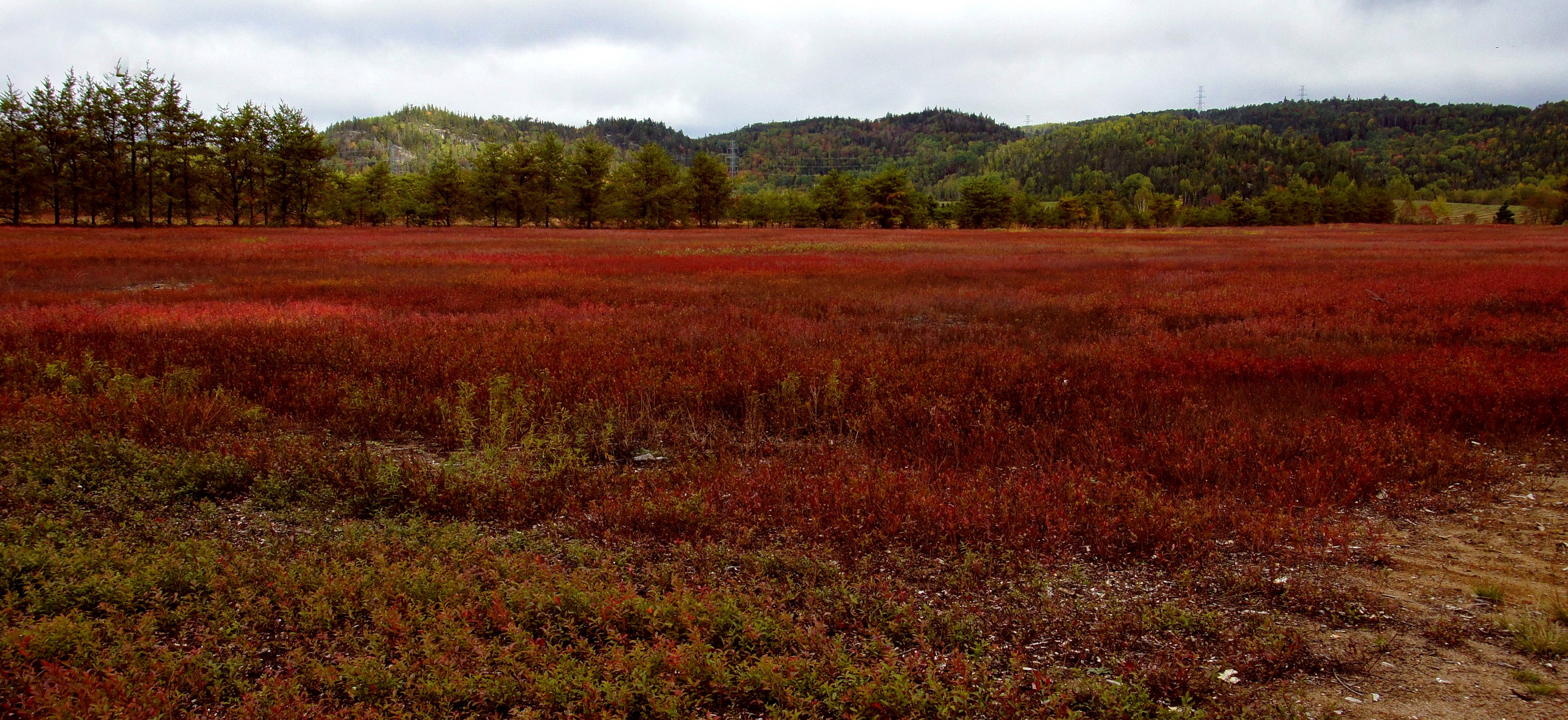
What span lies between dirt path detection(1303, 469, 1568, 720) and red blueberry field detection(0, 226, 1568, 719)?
8 cm

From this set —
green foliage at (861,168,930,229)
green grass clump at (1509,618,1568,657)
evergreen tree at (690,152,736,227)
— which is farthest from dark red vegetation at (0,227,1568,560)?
green foliage at (861,168,930,229)

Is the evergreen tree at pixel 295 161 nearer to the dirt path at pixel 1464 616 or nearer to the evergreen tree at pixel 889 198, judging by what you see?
the evergreen tree at pixel 889 198

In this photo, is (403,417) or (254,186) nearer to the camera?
(403,417)

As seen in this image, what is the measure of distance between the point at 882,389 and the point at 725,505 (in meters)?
3.39

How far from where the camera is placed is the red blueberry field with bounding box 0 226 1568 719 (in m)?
3.08

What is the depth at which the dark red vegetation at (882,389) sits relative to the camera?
517cm

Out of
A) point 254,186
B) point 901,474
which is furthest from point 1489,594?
point 254,186

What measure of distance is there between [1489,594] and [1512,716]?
142cm

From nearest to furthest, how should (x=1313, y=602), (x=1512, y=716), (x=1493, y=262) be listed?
1. (x=1512, y=716)
2. (x=1313, y=602)
3. (x=1493, y=262)

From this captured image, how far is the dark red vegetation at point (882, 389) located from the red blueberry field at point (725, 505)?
0.06m

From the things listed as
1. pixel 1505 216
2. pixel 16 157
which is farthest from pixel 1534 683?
pixel 1505 216

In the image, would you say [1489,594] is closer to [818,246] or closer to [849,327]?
[849,327]

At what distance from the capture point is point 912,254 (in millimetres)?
31281

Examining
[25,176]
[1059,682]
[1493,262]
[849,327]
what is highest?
[25,176]
